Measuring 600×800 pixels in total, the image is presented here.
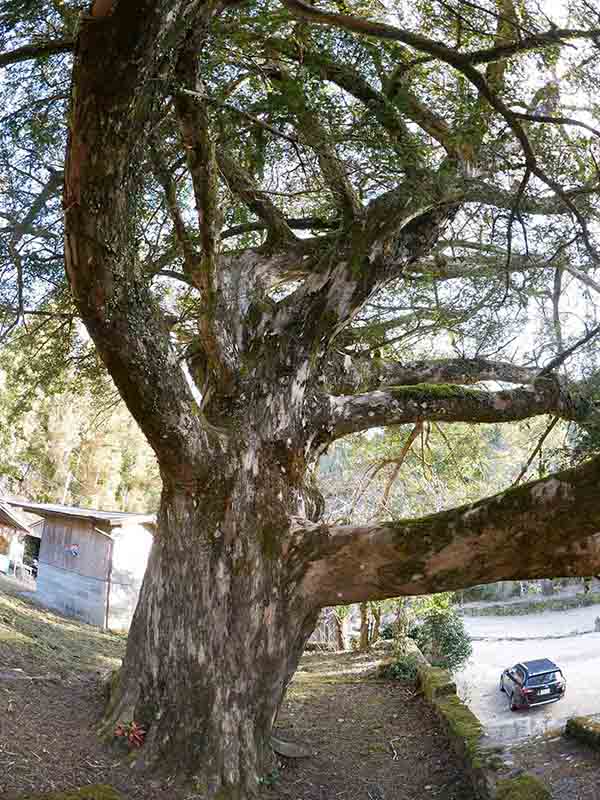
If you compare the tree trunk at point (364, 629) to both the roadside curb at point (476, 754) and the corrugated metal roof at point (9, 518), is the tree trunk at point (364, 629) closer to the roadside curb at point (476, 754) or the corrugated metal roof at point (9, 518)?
the roadside curb at point (476, 754)

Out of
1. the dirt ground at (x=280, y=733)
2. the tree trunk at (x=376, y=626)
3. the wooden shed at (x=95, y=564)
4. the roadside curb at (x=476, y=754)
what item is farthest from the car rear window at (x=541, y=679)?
the wooden shed at (x=95, y=564)

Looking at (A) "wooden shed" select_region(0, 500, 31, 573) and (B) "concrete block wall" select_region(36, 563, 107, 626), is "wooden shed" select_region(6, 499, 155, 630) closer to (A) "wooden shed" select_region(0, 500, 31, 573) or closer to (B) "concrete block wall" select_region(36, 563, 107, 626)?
(B) "concrete block wall" select_region(36, 563, 107, 626)

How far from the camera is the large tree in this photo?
165 inches

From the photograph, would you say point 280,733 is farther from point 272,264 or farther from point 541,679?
point 541,679

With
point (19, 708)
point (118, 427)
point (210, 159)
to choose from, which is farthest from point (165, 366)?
point (118, 427)

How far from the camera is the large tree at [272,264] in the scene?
418cm

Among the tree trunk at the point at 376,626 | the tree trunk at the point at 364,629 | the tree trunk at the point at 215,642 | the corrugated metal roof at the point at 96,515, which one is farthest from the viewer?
the corrugated metal roof at the point at 96,515

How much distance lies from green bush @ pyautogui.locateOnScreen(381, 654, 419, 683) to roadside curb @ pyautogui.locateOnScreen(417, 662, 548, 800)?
0.86m

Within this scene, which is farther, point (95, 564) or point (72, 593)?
point (72, 593)

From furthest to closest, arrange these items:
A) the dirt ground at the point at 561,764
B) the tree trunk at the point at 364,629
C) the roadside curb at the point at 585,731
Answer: the tree trunk at the point at 364,629 → the roadside curb at the point at 585,731 → the dirt ground at the point at 561,764

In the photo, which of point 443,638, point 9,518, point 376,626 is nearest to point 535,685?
point 443,638

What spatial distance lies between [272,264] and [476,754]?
5.38 meters

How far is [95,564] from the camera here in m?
18.5

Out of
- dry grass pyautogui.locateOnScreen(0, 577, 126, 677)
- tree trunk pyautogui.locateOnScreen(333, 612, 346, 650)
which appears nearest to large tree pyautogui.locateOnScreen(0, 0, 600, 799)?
dry grass pyautogui.locateOnScreen(0, 577, 126, 677)
